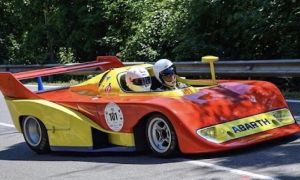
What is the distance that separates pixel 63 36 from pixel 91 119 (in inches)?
647

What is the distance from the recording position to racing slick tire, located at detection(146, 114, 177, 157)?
22.3 feet

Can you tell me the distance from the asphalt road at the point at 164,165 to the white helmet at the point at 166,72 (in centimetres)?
102

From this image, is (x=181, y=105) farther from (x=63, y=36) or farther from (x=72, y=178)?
(x=63, y=36)

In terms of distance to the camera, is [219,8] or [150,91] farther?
[219,8]

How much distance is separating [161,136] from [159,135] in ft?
0.09

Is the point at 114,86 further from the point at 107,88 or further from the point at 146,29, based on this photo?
the point at 146,29

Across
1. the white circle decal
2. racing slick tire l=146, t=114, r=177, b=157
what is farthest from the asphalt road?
the white circle decal

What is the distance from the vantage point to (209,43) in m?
17.0

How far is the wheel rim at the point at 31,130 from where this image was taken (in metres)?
8.41

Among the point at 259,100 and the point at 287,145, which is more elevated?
the point at 259,100

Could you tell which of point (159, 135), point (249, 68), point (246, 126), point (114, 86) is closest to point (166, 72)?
point (114, 86)

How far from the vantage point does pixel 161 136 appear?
6996 mm

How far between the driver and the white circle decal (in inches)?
28.6

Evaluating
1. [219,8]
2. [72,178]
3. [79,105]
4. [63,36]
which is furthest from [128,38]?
[72,178]
